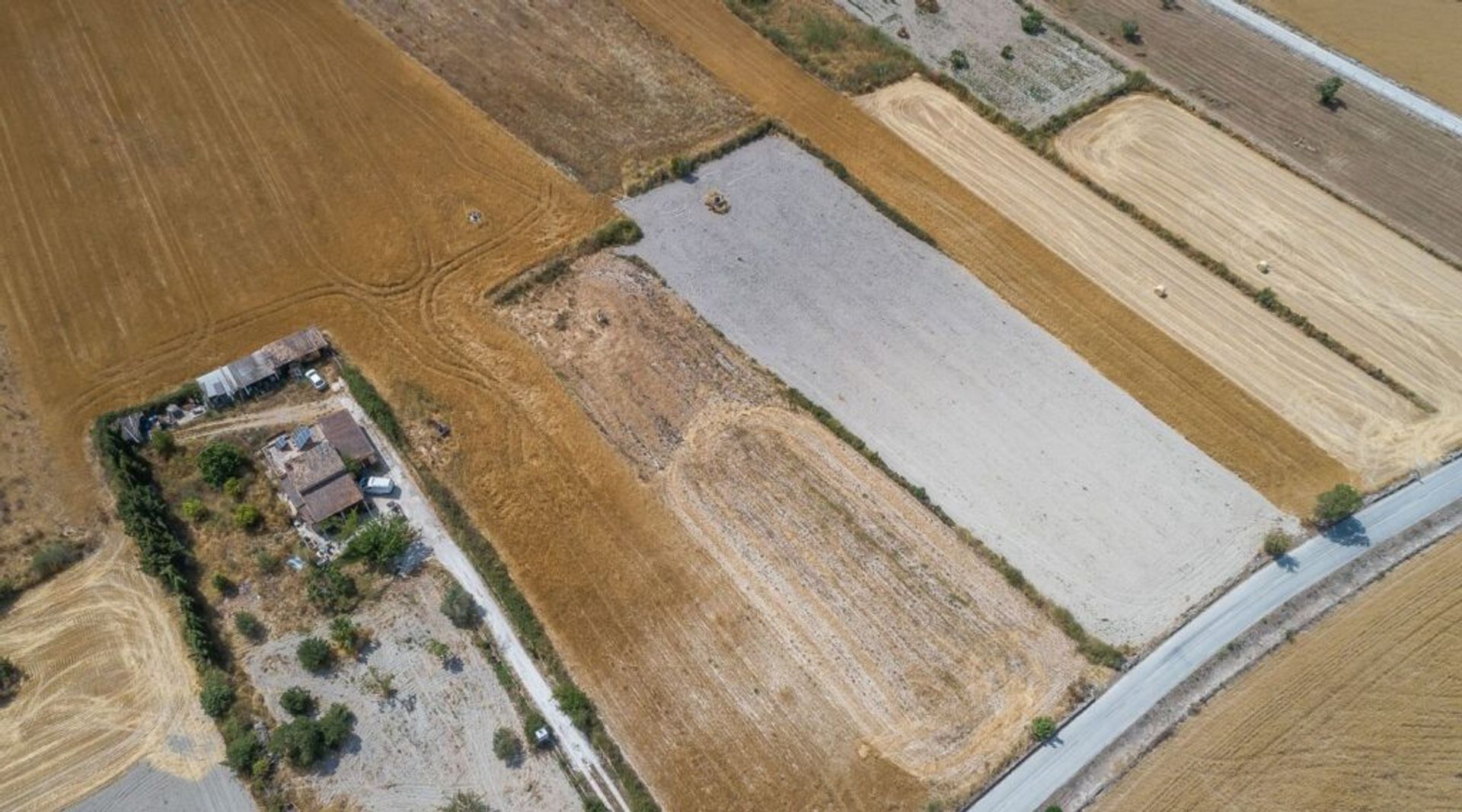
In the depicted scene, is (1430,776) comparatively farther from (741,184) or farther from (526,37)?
(526,37)

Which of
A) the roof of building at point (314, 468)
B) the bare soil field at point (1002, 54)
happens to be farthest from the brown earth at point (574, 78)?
the roof of building at point (314, 468)

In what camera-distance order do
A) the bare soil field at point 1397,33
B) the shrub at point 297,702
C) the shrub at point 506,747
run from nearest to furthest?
the shrub at point 506,747 < the shrub at point 297,702 < the bare soil field at point 1397,33

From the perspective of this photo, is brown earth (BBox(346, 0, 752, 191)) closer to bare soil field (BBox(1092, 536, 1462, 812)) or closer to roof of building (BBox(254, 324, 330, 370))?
roof of building (BBox(254, 324, 330, 370))

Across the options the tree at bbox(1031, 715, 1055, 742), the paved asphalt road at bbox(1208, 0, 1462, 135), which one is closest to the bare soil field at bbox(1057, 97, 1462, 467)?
the paved asphalt road at bbox(1208, 0, 1462, 135)

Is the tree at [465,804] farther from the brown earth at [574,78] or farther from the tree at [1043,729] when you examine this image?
the brown earth at [574,78]

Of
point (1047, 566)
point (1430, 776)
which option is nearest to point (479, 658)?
point (1047, 566)

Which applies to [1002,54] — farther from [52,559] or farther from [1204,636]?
[52,559]

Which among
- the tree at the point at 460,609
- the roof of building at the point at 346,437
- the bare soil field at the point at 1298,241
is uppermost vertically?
the roof of building at the point at 346,437
